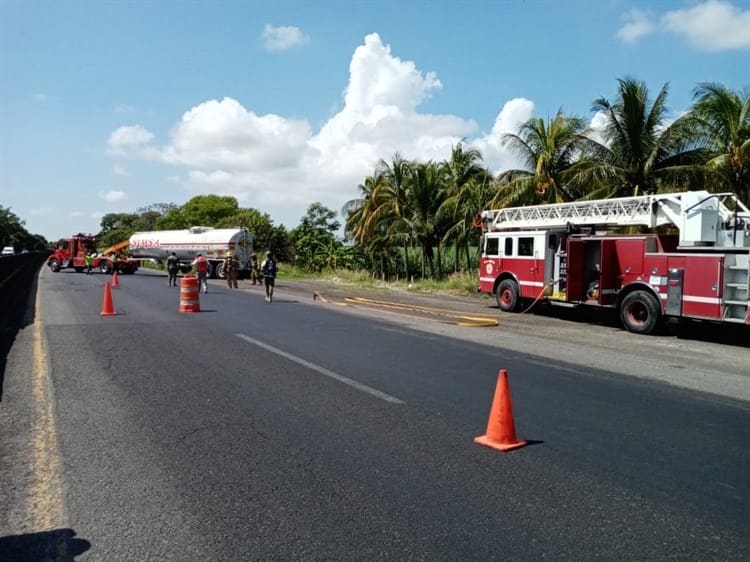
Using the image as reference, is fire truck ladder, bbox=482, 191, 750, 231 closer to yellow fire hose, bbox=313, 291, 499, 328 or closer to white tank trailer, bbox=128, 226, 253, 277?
yellow fire hose, bbox=313, 291, 499, 328

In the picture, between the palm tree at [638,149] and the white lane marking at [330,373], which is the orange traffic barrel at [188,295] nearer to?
the white lane marking at [330,373]

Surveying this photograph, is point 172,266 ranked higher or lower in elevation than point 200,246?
lower

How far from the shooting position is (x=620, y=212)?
56.0 ft

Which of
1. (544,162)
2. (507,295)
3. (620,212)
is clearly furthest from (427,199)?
(620,212)

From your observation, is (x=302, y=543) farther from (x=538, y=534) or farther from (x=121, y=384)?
(x=121, y=384)

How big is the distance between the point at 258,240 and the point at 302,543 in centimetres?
4850

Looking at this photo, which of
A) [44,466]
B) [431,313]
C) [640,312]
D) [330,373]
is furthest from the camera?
[431,313]

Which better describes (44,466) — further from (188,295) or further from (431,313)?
(431,313)

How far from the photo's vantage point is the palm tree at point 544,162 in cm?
2638

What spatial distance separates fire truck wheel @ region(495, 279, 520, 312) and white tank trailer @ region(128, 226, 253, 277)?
23.1 meters

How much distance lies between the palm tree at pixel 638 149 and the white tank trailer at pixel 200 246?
23.3 metres

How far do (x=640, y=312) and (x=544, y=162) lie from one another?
483 inches

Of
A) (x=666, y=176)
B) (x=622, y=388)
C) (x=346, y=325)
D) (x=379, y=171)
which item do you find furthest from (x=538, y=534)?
(x=379, y=171)

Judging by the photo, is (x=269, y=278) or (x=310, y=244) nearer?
(x=269, y=278)
